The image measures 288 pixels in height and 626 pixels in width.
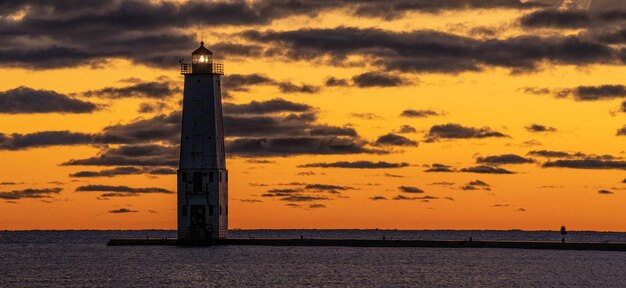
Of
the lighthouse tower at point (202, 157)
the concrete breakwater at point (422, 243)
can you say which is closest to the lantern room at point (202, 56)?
the lighthouse tower at point (202, 157)

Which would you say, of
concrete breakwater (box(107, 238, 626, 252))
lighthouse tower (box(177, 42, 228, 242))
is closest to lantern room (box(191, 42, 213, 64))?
lighthouse tower (box(177, 42, 228, 242))

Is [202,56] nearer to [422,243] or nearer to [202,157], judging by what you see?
[202,157]

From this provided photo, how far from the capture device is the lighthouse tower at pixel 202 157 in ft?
354

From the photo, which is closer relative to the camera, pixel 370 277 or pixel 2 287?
pixel 2 287

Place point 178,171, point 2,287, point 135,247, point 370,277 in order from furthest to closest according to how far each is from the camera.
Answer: point 135,247, point 178,171, point 370,277, point 2,287

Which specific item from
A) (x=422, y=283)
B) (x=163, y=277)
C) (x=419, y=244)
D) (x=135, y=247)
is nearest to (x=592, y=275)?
(x=422, y=283)

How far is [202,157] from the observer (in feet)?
354

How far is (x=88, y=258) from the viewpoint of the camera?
12569cm

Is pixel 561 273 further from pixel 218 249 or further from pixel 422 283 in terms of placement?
pixel 218 249

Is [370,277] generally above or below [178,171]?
below

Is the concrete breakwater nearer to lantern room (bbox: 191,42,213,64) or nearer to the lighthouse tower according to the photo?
the lighthouse tower

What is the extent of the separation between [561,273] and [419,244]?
76.3 ft

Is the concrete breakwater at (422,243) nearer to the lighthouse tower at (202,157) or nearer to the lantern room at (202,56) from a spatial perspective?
the lighthouse tower at (202,157)

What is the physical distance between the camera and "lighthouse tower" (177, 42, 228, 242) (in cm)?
10800
